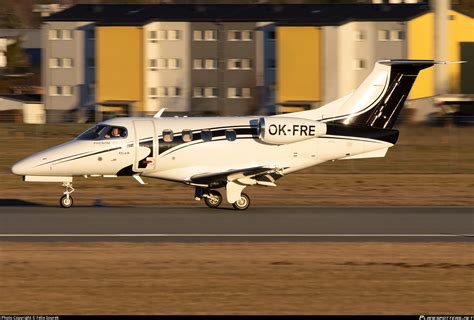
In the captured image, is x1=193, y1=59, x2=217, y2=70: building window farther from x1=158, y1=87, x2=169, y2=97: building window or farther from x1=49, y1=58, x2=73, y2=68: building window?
x1=49, y1=58, x2=73, y2=68: building window

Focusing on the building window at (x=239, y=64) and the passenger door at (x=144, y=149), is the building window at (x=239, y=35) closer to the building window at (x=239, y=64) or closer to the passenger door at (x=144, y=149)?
the building window at (x=239, y=64)

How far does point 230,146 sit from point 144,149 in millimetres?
2126

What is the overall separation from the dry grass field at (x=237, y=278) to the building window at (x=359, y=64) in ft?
203

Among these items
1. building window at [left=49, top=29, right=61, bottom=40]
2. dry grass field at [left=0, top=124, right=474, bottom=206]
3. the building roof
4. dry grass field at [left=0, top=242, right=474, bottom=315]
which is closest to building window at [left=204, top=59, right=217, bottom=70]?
the building roof

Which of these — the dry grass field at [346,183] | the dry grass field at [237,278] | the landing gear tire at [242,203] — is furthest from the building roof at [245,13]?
the dry grass field at [237,278]

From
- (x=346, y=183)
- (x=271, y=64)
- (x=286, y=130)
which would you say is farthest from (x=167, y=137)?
(x=271, y=64)

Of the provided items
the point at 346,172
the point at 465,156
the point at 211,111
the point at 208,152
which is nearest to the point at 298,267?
the point at 208,152

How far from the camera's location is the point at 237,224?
901 inches

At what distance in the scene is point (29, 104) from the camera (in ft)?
261

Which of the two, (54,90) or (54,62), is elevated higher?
(54,62)

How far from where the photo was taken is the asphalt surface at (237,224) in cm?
2075

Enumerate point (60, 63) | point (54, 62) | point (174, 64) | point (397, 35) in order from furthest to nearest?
point (60, 63) → point (54, 62) → point (174, 64) → point (397, 35)

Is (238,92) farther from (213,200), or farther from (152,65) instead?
(213,200)

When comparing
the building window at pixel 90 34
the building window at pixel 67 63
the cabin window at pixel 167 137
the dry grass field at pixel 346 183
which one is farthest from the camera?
the building window at pixel 67 63
